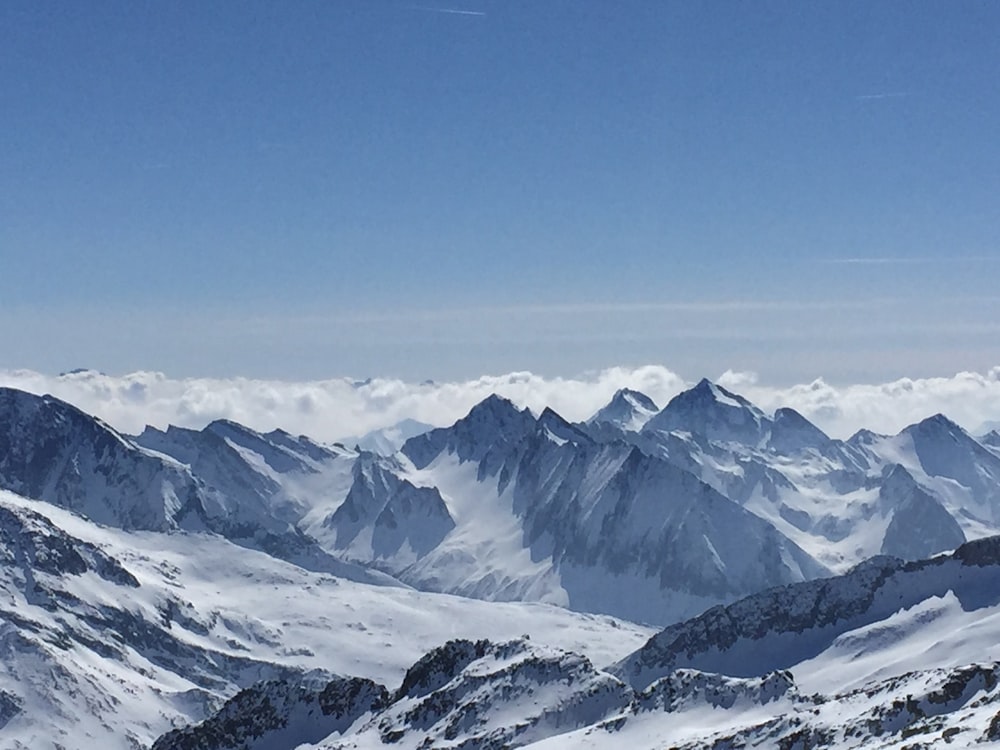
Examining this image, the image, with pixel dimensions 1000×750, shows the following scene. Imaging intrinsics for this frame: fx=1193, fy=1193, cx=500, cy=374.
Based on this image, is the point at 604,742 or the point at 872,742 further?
the point at 604,742

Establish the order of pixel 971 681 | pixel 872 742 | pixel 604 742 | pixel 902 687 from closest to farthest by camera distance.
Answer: pixel 872 742 → pixel 971 681 → pixel 902 687 → pixel 604 742

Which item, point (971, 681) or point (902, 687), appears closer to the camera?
point (971, 681)

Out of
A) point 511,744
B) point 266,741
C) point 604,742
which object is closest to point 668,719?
point 604,742

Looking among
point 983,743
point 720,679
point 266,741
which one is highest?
point 983,743

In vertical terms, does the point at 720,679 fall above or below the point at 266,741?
above

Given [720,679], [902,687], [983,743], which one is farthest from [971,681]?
[720,679]

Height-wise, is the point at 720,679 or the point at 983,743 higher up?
the point at 983,743

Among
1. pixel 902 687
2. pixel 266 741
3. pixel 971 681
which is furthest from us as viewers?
pixel 266 741

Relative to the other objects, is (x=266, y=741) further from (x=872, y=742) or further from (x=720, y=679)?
(x=872, y=742)

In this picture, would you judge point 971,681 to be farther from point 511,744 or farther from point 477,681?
point 477,681
